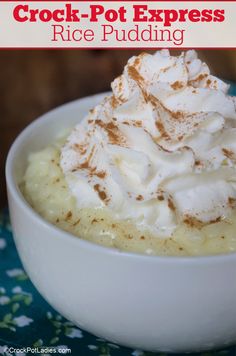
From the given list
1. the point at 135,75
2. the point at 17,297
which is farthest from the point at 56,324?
the point at 135,75

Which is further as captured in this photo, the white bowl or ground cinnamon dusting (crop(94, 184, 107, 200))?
ground cinnamon dusting (crop(94, 184, 107, 200))

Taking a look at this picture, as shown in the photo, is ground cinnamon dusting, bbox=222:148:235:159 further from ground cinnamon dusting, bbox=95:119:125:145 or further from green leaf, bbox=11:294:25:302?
green leaf, bbox=11:294:25:302

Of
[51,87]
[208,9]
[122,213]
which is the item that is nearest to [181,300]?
[122,213]

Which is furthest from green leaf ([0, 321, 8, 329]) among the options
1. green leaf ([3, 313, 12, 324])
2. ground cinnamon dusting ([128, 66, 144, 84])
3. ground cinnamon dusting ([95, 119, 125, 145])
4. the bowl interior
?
ground cinnamon dusting ([128, 66, 144, 84])

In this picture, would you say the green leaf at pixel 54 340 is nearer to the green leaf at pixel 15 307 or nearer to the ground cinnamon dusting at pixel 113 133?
the green leaf at pixel 15 307

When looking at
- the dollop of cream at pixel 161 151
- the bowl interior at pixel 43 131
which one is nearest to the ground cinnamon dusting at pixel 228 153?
the dollop of cream at pixel 161 151

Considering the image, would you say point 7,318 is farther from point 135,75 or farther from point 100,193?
point 135,75
